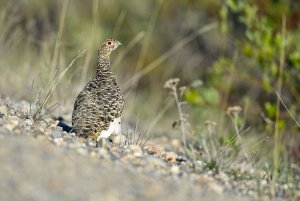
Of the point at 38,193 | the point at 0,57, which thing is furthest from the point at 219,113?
the point at 38,193

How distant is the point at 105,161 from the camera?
17.4 ft

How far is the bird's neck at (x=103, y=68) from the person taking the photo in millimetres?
7234

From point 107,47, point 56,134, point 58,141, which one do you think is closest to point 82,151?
point 58,141

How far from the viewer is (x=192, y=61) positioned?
49.7 ft

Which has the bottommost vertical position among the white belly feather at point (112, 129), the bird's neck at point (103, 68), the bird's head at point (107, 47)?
the white belly feather at point (112, 129)

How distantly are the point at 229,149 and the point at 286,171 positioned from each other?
60cm

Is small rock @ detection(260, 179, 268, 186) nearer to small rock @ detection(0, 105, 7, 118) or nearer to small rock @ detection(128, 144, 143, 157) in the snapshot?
small rock @ detection(128, 144, 143, 157)

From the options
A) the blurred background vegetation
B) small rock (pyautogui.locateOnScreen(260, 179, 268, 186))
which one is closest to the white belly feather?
the blurred background vegetation

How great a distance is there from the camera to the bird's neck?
723cm

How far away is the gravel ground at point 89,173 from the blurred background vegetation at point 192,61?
0.84 m

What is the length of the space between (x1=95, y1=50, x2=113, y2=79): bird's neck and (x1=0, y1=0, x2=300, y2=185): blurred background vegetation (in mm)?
482

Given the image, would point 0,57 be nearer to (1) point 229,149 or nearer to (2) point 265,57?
(2) point 265,57

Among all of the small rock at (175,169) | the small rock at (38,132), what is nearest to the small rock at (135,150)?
the small rock at (175,169)

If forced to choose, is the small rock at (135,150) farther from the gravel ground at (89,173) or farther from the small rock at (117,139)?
the small rock at (117,139)
